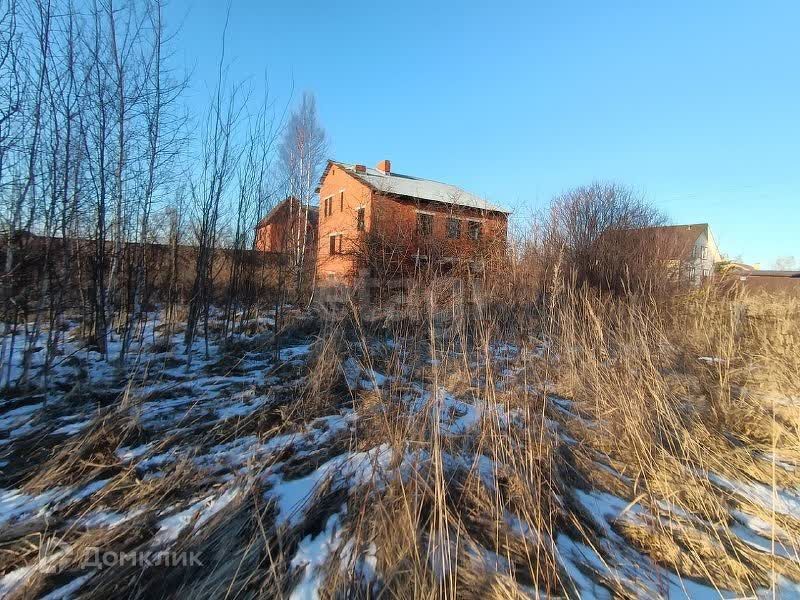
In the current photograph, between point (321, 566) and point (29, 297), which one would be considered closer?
point (321, 566)

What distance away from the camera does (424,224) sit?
12.8 meters

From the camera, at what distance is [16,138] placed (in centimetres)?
304

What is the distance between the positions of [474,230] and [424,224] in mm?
1869

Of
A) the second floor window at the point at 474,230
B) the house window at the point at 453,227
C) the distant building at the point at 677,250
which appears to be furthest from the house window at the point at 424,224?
the distant building at the point at 677,250

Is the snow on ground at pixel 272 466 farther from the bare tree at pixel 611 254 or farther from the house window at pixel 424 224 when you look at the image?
the house window at pixel 424 224

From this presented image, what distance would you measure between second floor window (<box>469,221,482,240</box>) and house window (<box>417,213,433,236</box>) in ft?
4.82

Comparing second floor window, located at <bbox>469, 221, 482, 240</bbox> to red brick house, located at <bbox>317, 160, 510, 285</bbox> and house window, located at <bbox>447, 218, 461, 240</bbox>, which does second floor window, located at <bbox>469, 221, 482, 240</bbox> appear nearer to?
red brick house, located at <bbox>317, 160, 510, 285</bbox>

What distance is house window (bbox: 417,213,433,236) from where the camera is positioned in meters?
12.1

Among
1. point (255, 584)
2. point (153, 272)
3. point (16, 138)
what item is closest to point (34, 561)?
point (255, 584)

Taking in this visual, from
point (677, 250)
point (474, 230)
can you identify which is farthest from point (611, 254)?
point (474, 230)

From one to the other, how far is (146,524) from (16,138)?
3507mm

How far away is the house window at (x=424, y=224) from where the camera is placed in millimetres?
12080

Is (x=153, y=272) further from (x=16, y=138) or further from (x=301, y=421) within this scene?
(x=301, y=421)

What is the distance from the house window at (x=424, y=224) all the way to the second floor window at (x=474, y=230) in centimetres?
147
